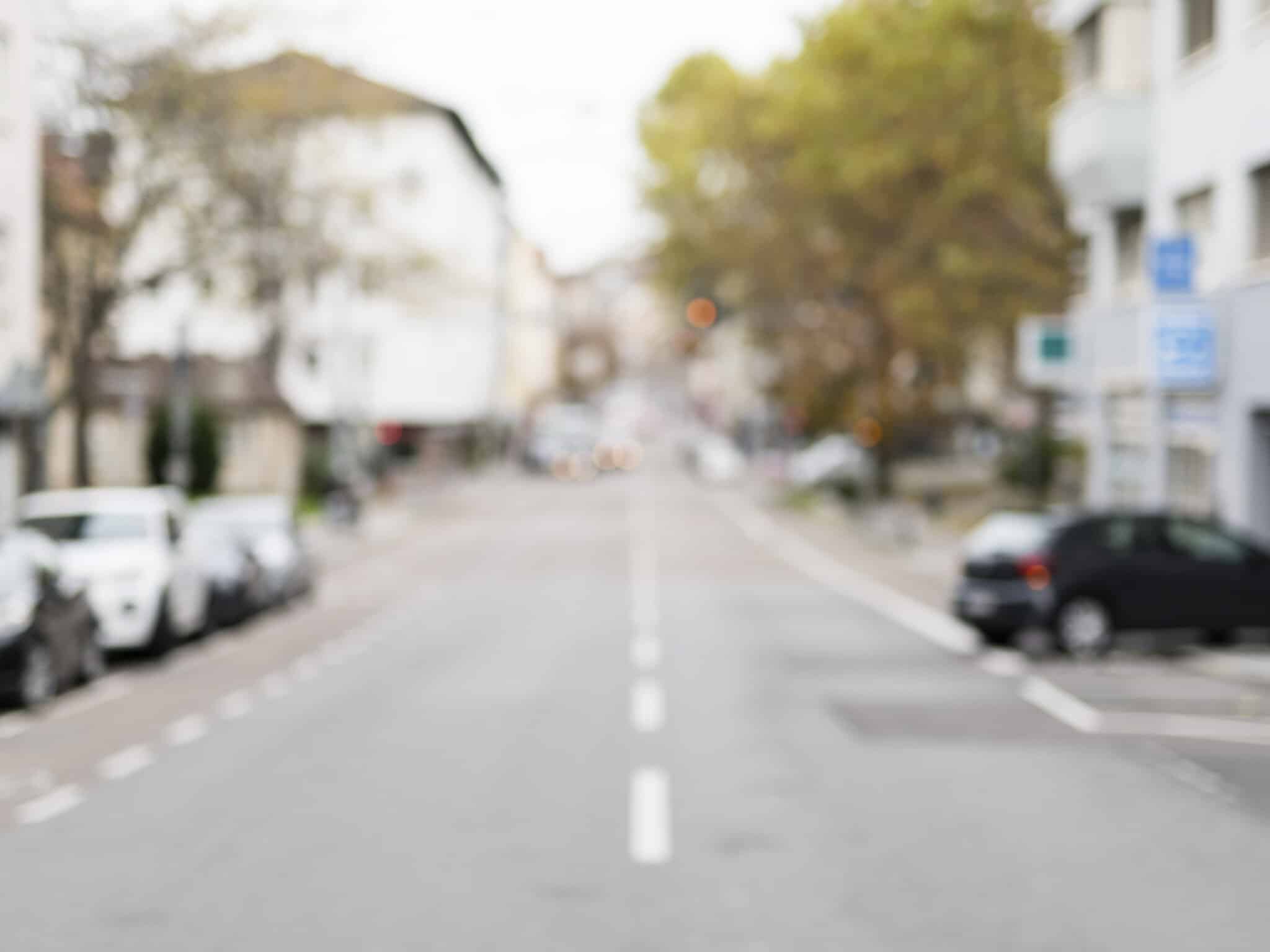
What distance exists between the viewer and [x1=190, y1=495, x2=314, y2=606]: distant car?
1004 inches

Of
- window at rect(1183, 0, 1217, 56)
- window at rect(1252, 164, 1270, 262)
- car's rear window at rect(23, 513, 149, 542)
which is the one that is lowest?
car's rear window at rect(23, 513, 149, 542)

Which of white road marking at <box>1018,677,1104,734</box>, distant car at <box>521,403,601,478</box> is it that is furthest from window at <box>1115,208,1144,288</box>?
distant car at <box>521,403,601,478</box>

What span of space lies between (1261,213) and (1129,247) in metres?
6.40

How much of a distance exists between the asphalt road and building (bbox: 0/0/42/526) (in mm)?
11072

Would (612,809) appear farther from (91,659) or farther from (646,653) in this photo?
(646,653)

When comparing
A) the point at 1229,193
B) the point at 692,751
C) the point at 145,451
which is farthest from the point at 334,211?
the point at 692,751

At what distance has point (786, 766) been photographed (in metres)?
11.9

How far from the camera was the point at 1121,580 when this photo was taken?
1883 centimetres

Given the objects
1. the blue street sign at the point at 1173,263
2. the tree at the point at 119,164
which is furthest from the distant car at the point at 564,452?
the blue street sign at the point at 1173,263

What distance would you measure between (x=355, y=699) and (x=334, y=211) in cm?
2979

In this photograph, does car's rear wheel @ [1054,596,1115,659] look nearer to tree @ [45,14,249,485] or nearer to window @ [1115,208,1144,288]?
window @ [1115,208,1144,288]

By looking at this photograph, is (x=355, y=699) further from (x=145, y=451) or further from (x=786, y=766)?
(x=145, y=451)

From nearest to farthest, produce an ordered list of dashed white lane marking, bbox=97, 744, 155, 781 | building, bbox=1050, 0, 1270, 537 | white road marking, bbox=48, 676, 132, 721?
dashed white lane marking, bbox=97, 744, 155, 781, white road marking, bbox=48, 676, 132, 721, building, bbox=1050, 0, 1270, 537

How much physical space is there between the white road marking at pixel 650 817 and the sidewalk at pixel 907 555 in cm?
788
